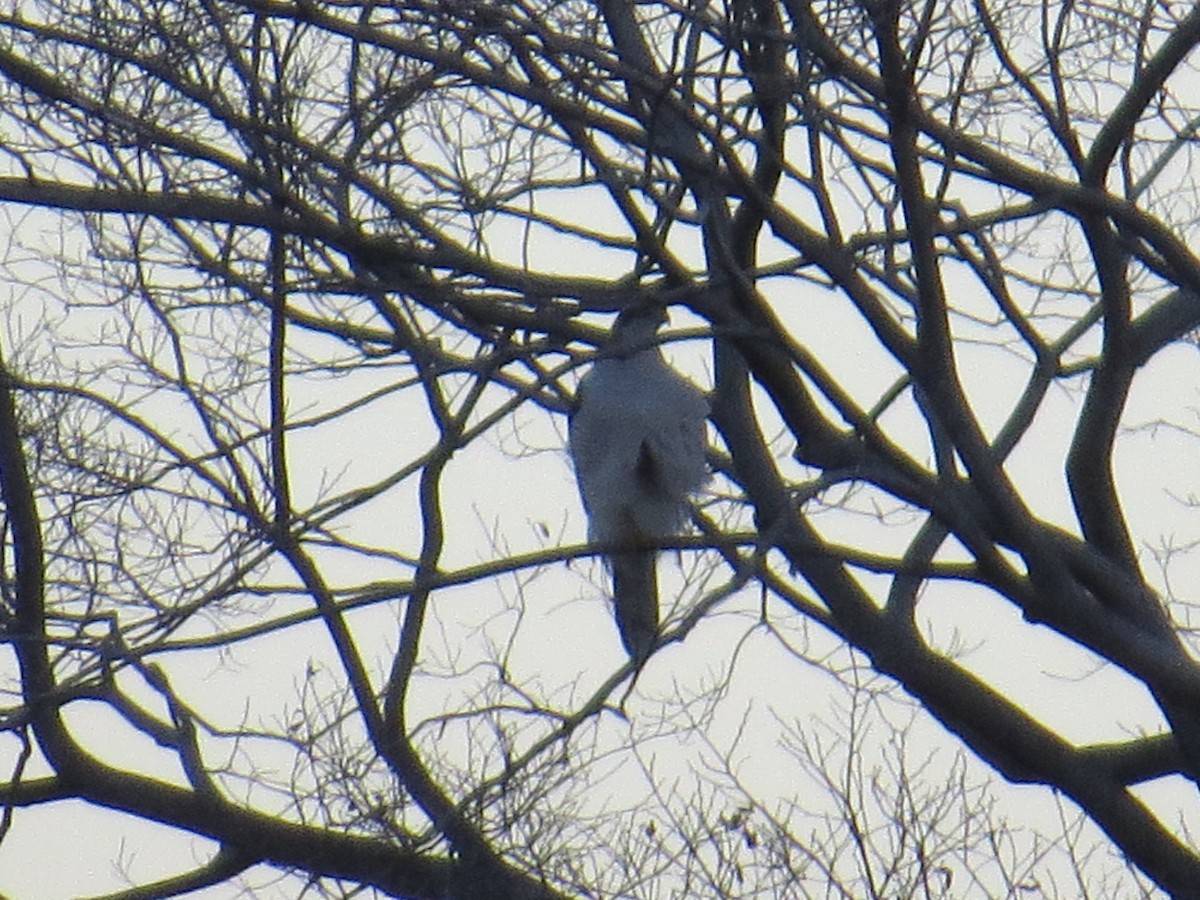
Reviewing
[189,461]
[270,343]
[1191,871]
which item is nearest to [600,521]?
[270,343]

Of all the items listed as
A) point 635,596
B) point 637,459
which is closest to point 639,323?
point 637,459

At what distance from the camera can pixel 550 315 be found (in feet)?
13.9

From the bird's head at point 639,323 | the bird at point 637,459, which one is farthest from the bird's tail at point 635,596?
the bird's head at point 639,323

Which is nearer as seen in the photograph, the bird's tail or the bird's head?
the bird's head

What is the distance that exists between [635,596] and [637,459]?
0.31 metres

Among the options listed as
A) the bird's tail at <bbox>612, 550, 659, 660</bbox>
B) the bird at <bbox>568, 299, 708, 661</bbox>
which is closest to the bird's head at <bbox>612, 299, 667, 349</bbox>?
the bird at <bbox>568, 299, 708, 661</bbox>

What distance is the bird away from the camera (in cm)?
470

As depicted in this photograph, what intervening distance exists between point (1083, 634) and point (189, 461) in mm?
1899

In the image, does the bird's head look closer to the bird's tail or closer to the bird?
the bird

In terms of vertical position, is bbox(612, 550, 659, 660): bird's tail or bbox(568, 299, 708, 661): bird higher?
bbox(568, 299, 708, 661): bird

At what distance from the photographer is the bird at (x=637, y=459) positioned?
4.70 m

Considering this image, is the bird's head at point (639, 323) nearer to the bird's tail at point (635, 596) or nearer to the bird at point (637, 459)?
the bird at point (637, 459)

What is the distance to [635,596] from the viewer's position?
15.4ft

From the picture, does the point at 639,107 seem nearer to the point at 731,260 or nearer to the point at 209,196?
the point at 731,260
